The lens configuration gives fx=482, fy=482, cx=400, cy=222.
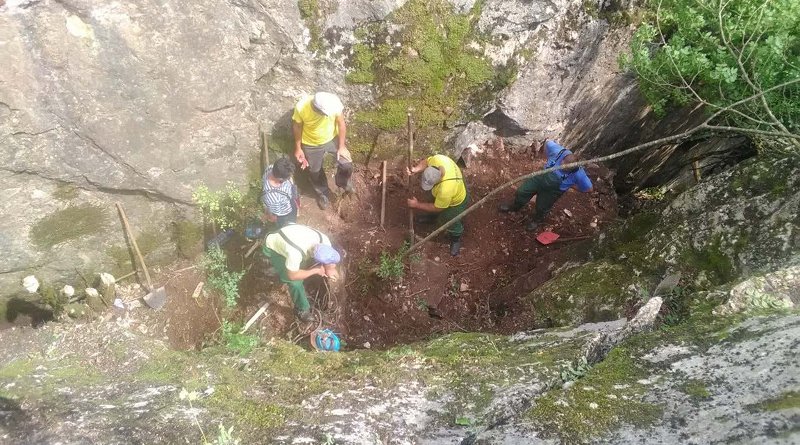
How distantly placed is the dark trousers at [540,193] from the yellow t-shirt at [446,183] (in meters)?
1.42

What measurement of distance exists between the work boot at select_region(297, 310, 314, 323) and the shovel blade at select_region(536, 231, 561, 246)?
170 inches

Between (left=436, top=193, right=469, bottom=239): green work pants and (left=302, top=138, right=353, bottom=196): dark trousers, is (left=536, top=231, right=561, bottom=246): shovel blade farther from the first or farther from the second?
(left=302, top=138, right=353, bottom=196): dark trousers

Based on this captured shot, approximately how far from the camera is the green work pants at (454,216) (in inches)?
302

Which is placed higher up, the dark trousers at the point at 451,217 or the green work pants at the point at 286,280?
the dark trousers at the point at 451,217

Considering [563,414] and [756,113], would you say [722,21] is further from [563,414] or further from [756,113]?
[563,414]

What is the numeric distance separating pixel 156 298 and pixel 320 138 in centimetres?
324

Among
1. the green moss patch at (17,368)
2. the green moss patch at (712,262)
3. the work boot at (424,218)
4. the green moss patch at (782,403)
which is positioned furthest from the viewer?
the work boot at (424,218)

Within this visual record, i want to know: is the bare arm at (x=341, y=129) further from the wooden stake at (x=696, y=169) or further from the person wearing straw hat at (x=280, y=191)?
the wooden stake at (x=696, y=169)

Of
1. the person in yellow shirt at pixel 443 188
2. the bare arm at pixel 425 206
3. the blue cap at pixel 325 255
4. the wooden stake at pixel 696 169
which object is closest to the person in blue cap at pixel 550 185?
the person in yellow shirt at pixel 443 188

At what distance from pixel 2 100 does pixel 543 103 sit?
304 inches

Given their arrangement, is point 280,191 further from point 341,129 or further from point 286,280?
point 341,129

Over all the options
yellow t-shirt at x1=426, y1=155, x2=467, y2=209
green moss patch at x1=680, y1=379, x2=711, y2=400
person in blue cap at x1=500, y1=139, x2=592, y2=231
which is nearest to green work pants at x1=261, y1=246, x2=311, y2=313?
yellow t-shirt at x1=426, y1=155, x2=467, y2=209

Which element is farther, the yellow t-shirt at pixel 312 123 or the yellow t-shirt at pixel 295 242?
the yellow t-shirt at pixel 312 123

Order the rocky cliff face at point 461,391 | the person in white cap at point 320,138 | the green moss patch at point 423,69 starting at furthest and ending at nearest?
the green moss patch at point 423,69, the person in white cap at point 320,138, the rocky cliff face at point 461,391
